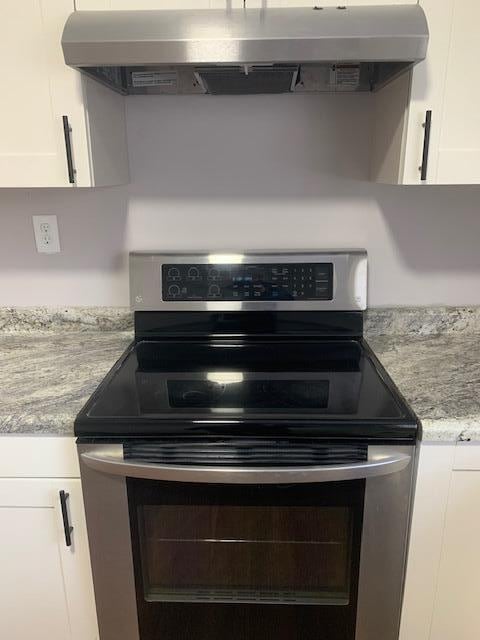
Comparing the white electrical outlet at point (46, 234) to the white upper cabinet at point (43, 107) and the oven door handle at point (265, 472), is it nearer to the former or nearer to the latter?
the white upper cabinet at point (43, 107)

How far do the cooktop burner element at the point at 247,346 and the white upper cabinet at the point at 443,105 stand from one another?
0.36m

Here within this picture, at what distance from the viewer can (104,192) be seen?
5.01 feet

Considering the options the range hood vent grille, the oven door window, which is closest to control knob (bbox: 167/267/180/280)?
the range hood vent grille

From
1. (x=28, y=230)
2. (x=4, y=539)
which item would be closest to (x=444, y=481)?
(x=4, y=539)

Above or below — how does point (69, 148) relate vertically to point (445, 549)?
above

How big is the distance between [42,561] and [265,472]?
1.98ft

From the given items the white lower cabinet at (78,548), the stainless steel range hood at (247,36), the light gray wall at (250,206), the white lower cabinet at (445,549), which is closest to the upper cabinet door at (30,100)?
the stainless steel range hood at (247,36)

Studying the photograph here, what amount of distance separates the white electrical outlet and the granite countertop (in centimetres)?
20

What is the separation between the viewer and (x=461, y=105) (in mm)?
1118

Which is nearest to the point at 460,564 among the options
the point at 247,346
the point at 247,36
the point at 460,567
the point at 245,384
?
the point at 460,567

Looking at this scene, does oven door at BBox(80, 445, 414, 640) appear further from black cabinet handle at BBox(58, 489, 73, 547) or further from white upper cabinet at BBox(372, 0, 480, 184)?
white upper cabinet at BBox(372, 0, 480, 184)

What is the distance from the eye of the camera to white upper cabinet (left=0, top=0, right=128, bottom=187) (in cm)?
110

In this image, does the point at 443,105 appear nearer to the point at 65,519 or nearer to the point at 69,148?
the point at 69,148

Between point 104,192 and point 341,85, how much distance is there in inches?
29.8
